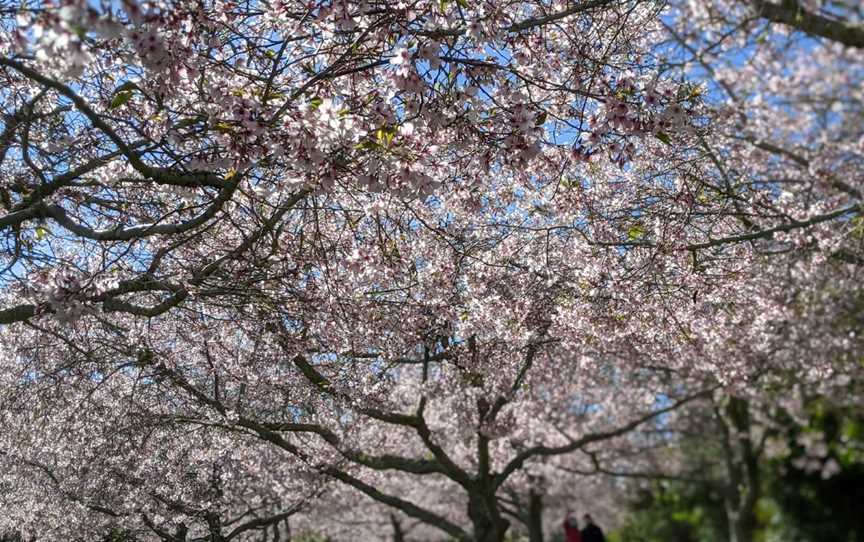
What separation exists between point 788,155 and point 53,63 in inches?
240

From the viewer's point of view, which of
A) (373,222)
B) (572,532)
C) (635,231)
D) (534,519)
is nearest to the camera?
(635,231)

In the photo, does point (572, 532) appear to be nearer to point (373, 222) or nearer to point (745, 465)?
point (745, 465)

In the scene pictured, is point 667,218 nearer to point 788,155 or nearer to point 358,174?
point 788,155

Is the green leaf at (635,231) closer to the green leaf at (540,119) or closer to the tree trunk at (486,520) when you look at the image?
the green leaf at (540,119)

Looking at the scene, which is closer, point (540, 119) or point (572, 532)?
point (540, 119)

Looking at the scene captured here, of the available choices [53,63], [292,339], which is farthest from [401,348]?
[53,63]

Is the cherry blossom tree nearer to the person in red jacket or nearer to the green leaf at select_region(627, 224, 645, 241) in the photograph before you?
the green leaf at select_region(627, 224, 645, 241)

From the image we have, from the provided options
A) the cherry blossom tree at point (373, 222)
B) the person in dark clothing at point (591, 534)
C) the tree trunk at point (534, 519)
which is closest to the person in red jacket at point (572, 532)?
the person in dark clothing at point (591, 534)

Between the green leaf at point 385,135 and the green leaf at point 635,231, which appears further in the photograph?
the green leaf at point 635,231

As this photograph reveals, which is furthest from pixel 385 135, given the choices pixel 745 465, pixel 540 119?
pixel 745 465

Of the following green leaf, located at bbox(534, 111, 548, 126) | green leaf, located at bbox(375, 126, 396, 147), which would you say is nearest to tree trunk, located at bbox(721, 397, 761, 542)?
green leaf, located at bbox(534, 111, 548, 126)

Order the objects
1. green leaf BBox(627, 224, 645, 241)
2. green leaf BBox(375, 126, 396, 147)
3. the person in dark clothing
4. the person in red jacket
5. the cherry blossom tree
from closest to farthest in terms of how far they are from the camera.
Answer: green leaf BBox(375, 126, 396, 147) → the cherry blossom tree → green leaf BBox(627, 224, 645, 241) → the person in red jacket → the person in dark clothing

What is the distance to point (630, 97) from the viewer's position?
461cm

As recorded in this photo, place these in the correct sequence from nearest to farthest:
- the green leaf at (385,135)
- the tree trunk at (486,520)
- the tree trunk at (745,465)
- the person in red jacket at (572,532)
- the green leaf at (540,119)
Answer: the green leaf at (385,135), the green leaf at (540,119), the tree trunk at (486,520), the tree trunk at (745,465), the person in red jacket at (572,532)
